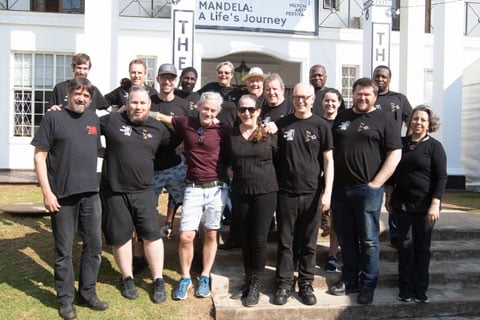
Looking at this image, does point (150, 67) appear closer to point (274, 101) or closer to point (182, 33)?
point (182, 33)

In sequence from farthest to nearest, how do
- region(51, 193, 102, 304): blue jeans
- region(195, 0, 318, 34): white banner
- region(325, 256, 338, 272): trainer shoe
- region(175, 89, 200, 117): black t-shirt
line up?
region(195, 0, 318, 34): white banner < region(175, 89, 200, 117): black t-shirt < region(325, 256, 338, 272): trainer shoe < region(51, 193, 102, 304): blue jeans

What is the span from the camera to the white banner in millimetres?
10039

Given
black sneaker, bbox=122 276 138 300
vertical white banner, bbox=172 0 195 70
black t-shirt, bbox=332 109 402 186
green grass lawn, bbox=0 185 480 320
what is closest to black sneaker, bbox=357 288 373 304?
black t-shirt, bbox=332 109 402 186

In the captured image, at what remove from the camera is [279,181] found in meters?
4.16

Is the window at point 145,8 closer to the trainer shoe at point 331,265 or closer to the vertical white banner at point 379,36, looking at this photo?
the vertical white banner at point 379,36

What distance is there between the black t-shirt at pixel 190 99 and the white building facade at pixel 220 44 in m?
4.76

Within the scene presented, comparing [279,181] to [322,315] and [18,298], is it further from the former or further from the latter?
[18,298]

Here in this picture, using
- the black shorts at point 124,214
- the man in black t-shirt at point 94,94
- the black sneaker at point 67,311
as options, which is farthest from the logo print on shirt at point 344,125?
the black sneaker at point 67,311

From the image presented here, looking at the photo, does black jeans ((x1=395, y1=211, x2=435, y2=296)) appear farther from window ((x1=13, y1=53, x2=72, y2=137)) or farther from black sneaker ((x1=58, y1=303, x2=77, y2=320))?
window ((x1=13, y1=53, x2=72, y2=137))

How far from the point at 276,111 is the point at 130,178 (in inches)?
58.7

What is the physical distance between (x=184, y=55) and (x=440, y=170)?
209 inches

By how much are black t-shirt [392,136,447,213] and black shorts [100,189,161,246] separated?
2260 millimetres

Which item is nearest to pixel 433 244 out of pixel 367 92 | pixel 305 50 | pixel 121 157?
pixel 367 92

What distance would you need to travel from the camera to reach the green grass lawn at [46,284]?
4066mm
